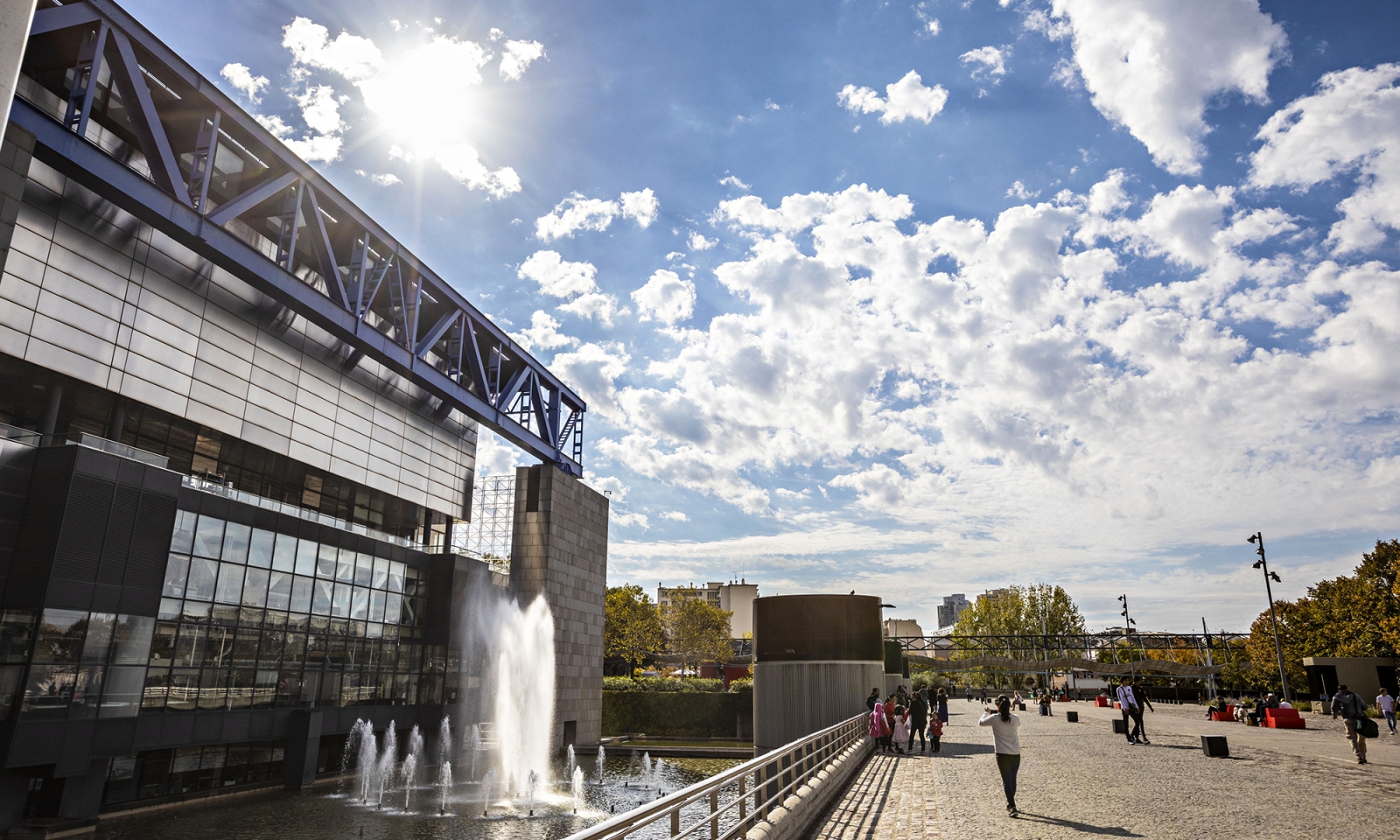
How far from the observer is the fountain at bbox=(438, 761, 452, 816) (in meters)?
26.1

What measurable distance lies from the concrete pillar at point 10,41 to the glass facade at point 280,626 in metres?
29.0

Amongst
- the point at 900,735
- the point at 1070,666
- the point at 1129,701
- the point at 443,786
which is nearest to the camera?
the point at 900,735

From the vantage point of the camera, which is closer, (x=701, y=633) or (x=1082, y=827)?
(x=1082, y=827)

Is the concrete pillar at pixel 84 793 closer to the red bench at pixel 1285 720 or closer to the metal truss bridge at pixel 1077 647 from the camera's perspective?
the red bench at pixel 1285 720

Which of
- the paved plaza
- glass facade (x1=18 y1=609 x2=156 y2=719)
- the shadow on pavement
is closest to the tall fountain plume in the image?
glass facade (x1=18 y1=609 x2=156 y2=719)

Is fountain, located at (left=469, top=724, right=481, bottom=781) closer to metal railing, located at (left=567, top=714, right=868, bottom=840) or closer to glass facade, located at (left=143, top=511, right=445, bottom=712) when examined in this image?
glass facade, located at (left=143, top=511, right=445, bottom=712)

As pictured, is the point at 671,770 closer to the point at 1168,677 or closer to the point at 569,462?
the point at 569,462

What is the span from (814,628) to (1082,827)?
16827mm

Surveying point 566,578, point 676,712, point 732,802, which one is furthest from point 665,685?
point 732,802

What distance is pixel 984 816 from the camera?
1281 centimetres

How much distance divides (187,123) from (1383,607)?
67228mm

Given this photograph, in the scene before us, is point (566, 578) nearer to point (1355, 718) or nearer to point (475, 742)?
point (475, 742)

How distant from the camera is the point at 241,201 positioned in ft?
103

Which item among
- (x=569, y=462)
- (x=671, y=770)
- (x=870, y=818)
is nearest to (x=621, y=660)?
(x=569, y=462)
